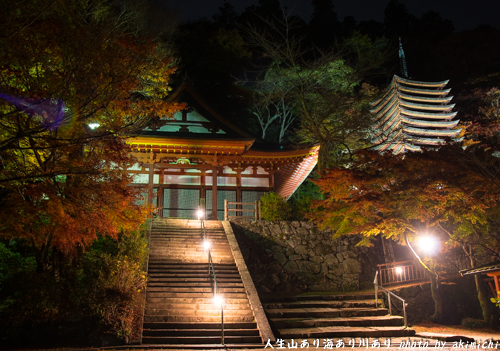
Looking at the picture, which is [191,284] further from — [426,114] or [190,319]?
[426,114]

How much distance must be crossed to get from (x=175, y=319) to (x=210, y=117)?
38.2 ft

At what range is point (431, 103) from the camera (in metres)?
25.4

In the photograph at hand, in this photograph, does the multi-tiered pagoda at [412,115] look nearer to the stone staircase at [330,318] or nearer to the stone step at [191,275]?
the stone staircase at [330,318]

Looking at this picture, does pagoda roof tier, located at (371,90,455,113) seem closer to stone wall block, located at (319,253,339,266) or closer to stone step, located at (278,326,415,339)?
stone wall block, located at (319,253,339,266)

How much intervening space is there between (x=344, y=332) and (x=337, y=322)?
2.57 ft

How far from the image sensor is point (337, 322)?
36.2 ft

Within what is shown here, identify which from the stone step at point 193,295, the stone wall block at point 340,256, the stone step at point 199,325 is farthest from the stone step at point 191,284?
the stone wall block at point 340,256

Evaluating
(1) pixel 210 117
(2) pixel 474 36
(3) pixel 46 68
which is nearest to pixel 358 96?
(1) pixel 210 117

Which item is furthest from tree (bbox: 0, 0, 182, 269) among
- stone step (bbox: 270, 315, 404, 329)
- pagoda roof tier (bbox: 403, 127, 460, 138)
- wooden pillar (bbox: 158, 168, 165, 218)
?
pagoda roof tier (bbox: 403, 127, 460, 138)

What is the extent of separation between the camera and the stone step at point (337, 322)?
1060 cm

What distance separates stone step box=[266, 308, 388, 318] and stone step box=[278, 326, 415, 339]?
2.98 feet

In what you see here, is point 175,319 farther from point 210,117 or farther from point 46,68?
point 210,117

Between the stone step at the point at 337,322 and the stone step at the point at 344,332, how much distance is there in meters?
0.24

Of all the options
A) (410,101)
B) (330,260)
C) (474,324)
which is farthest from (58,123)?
(410,101)
